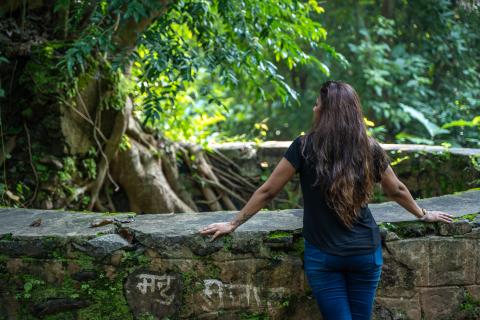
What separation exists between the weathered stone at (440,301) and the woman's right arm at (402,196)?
→ 0.38 metres

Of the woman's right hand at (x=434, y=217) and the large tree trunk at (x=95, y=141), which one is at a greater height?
the large tree trunk at (x=95, y=141)

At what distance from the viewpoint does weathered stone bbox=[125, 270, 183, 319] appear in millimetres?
3262

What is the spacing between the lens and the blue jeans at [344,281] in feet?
9.13

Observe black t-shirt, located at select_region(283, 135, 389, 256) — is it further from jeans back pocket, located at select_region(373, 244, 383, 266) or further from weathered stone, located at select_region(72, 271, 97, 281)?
weathered stone, located at select_region(72, 271, 97, 281)

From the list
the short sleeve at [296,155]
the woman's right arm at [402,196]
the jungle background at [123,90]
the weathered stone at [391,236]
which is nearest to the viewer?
the short sleeve at [296,155]

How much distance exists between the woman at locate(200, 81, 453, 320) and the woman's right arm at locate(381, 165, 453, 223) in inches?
8.6

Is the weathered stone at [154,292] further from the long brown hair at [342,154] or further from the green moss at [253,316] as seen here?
the long brown hair at [342,154]

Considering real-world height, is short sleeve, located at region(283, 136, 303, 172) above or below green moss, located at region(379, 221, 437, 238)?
above

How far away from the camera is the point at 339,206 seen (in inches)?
109

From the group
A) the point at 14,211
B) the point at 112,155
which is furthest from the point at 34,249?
the point at 112,155

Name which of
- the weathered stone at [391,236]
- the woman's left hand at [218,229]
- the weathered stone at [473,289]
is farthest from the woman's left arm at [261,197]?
the weathered stone at [473,289]

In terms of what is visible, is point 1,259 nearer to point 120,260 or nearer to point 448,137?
point 120,260

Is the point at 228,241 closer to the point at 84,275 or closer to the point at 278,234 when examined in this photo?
the point at 278,234

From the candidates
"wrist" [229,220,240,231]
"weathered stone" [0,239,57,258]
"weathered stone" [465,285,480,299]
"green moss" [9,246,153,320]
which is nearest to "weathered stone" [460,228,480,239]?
"weathered stone" [465,285,480,299]
